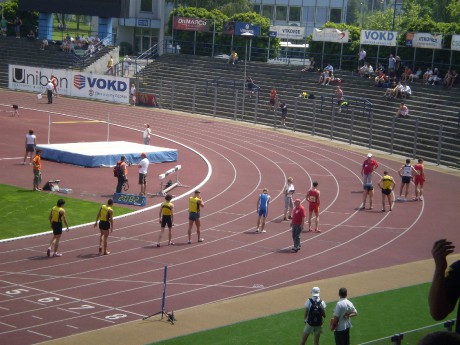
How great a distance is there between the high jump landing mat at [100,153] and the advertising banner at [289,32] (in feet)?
85.4

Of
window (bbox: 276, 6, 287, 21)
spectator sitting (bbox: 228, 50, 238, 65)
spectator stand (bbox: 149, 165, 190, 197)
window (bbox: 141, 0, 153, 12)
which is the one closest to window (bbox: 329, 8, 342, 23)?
window (bbox: 276, 6, 287, 21)

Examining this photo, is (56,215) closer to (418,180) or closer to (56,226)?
(56,226)

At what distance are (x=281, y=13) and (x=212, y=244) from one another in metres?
72.1

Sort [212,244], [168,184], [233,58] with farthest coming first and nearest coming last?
[233,58], [168,184], [212,244]

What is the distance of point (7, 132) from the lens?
45219 millimetres

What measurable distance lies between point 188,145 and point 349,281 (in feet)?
77.8

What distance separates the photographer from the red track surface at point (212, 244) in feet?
63.2

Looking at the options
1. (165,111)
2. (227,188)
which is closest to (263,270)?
(227,188)

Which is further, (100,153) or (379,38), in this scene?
(379,38)

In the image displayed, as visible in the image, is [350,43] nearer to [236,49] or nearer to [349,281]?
[236,49]

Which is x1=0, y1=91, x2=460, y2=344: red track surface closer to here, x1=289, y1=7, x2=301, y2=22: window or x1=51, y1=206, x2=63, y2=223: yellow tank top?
x1=51, y1=206, x2=63, y2=223: yellow tank top

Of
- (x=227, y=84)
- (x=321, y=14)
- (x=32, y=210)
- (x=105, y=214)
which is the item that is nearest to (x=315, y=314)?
(x=105, y=214)

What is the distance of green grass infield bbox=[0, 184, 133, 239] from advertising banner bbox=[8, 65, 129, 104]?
96.3ft

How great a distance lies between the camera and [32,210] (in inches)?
1115
